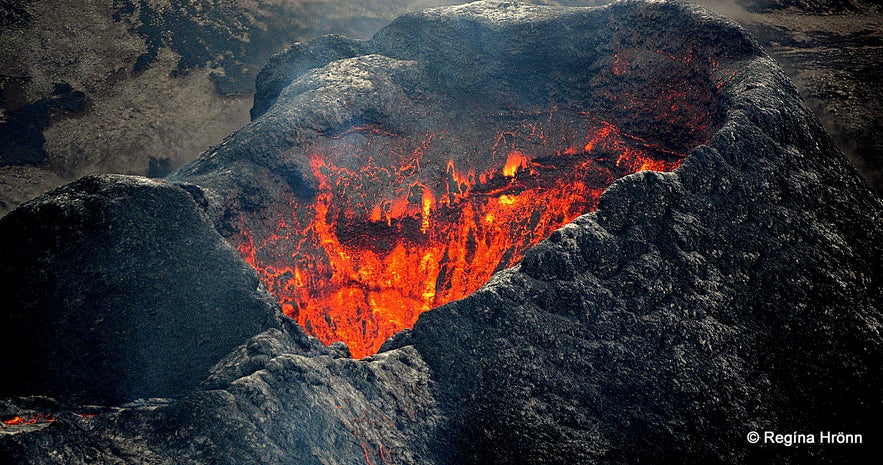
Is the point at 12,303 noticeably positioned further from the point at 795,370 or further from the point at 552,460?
the point at 795,370

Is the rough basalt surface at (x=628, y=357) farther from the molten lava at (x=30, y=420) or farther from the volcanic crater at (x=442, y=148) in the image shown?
the volcanic crater at (x=442, y=148)

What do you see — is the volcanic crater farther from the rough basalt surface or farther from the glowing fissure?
the rough basalt surface

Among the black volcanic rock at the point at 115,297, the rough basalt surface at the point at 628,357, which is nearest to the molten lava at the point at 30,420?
the rough basalt surface at the point at 628,357

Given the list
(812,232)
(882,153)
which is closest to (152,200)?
(812,232)

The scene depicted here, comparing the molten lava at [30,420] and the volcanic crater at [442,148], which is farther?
the volcanic crater at [442,148]

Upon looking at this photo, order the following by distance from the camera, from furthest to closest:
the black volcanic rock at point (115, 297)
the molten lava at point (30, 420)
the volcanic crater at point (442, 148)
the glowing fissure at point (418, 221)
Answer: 1. the glowing fissure at point (418, 221)
2. the volcanic crater at point (442, 148)
3. the black volcanic rock at point (115, 297)
4. the molten lava at point (30, 420)

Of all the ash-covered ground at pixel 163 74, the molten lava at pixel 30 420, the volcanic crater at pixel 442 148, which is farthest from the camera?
the ash-covered ground at pixel 163 74
